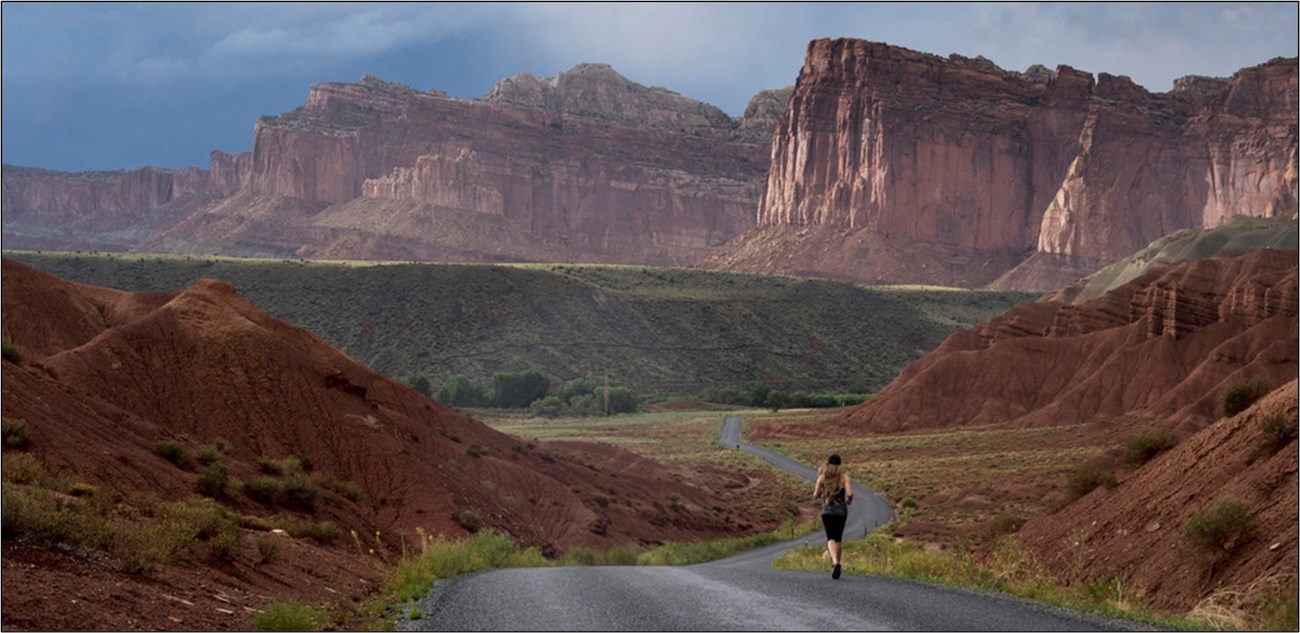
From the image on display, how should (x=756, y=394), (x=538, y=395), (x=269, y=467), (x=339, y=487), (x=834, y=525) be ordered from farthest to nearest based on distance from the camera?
(x=756, y=394) < (x=538, y=395) < (x=339, y=487) < (x=269, y=467) < (x=834, y=525)

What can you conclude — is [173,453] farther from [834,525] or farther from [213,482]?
[834,525]

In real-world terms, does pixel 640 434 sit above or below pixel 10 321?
below

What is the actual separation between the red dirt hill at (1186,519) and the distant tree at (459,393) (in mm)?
100046

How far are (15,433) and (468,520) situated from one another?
17965 mm

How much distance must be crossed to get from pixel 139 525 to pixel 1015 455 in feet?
238

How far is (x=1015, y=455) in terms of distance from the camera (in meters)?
84.7

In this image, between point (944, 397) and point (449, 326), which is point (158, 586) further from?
point (449, 326)

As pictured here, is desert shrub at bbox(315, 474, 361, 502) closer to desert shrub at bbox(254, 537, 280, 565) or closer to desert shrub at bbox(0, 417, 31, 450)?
desert shrub at bbox(0, 417, 31, 450)

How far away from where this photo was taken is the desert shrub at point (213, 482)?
30266mm

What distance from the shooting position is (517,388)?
135 metres

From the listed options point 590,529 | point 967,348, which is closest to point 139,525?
point 590,529

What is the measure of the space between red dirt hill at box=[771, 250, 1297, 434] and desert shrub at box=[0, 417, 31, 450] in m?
71.9

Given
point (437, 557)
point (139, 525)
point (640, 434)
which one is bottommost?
point (640, 434)

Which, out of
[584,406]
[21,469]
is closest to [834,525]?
[21,469]
